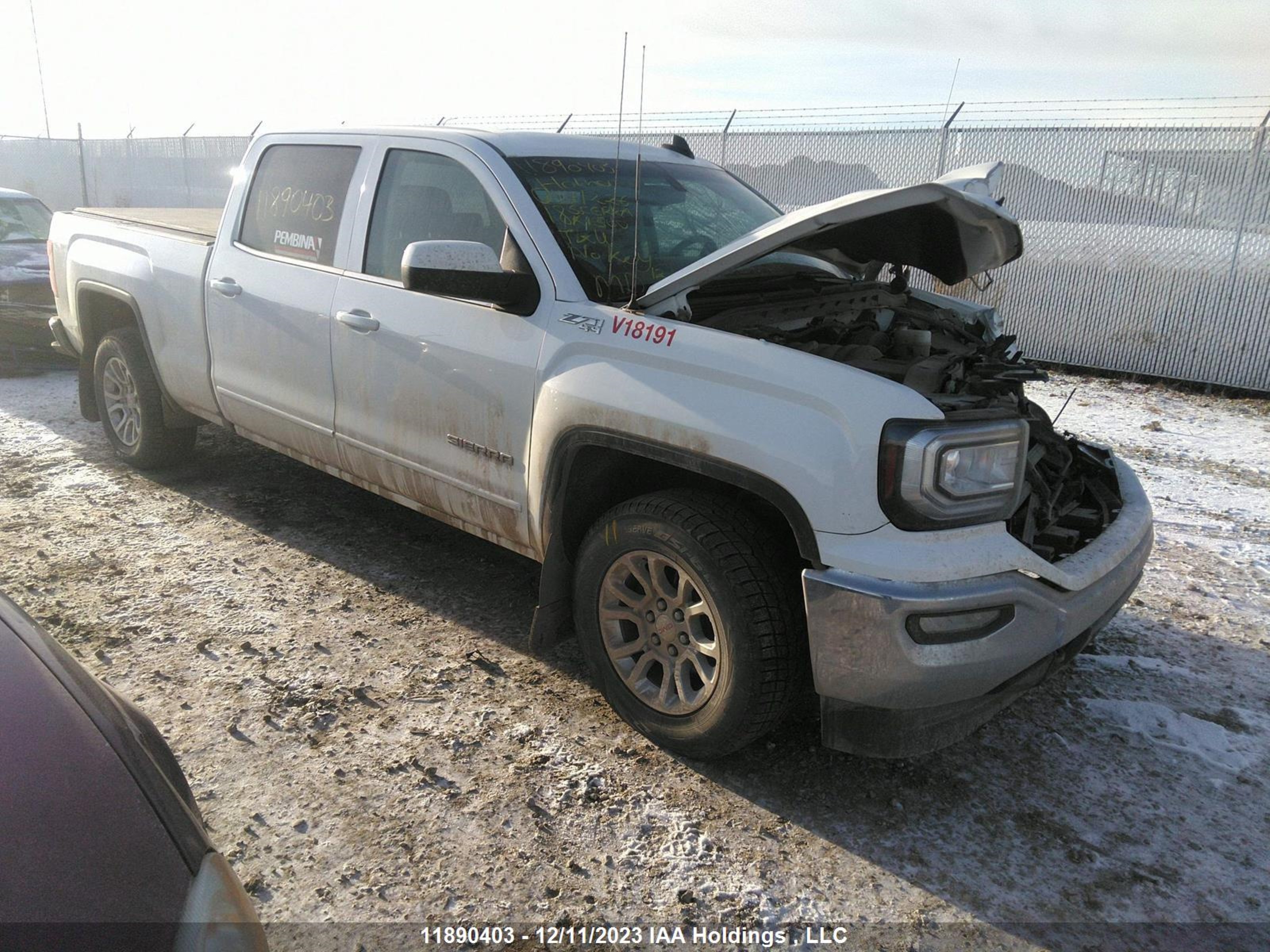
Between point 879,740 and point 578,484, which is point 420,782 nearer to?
point 578,484

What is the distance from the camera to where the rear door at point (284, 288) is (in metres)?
4.01

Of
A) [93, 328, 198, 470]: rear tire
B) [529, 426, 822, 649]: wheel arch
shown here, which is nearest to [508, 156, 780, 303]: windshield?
[529, 426, 822, 649]: wheel arch

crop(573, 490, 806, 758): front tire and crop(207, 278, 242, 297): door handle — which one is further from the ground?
crop(207, 278, 242, 297): door handle

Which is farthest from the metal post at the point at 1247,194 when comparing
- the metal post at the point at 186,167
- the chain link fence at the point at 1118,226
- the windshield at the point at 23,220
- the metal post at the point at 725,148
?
the metal post at the point at 186,167

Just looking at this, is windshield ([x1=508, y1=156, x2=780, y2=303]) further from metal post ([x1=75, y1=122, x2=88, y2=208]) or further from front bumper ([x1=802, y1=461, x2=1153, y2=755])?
metal post ([x1=75, y1=122, x2=88, y2=208])

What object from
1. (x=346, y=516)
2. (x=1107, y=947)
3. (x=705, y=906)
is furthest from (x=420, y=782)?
(x=346, y=516)

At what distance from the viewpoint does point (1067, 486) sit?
3385 mm

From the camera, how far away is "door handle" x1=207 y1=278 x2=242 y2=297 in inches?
173

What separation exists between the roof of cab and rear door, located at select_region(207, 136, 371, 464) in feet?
0.27

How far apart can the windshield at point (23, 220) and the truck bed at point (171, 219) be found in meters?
3.44

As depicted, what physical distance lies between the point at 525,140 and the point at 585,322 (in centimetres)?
109

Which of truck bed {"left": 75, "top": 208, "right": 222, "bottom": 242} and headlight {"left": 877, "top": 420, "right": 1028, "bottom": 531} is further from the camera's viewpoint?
truck bed {"left": 75, "top": 208, "right": 222, "bottom": 242}

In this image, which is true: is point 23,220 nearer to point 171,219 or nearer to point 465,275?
point 171,219

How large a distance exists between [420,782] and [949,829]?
1586mm
